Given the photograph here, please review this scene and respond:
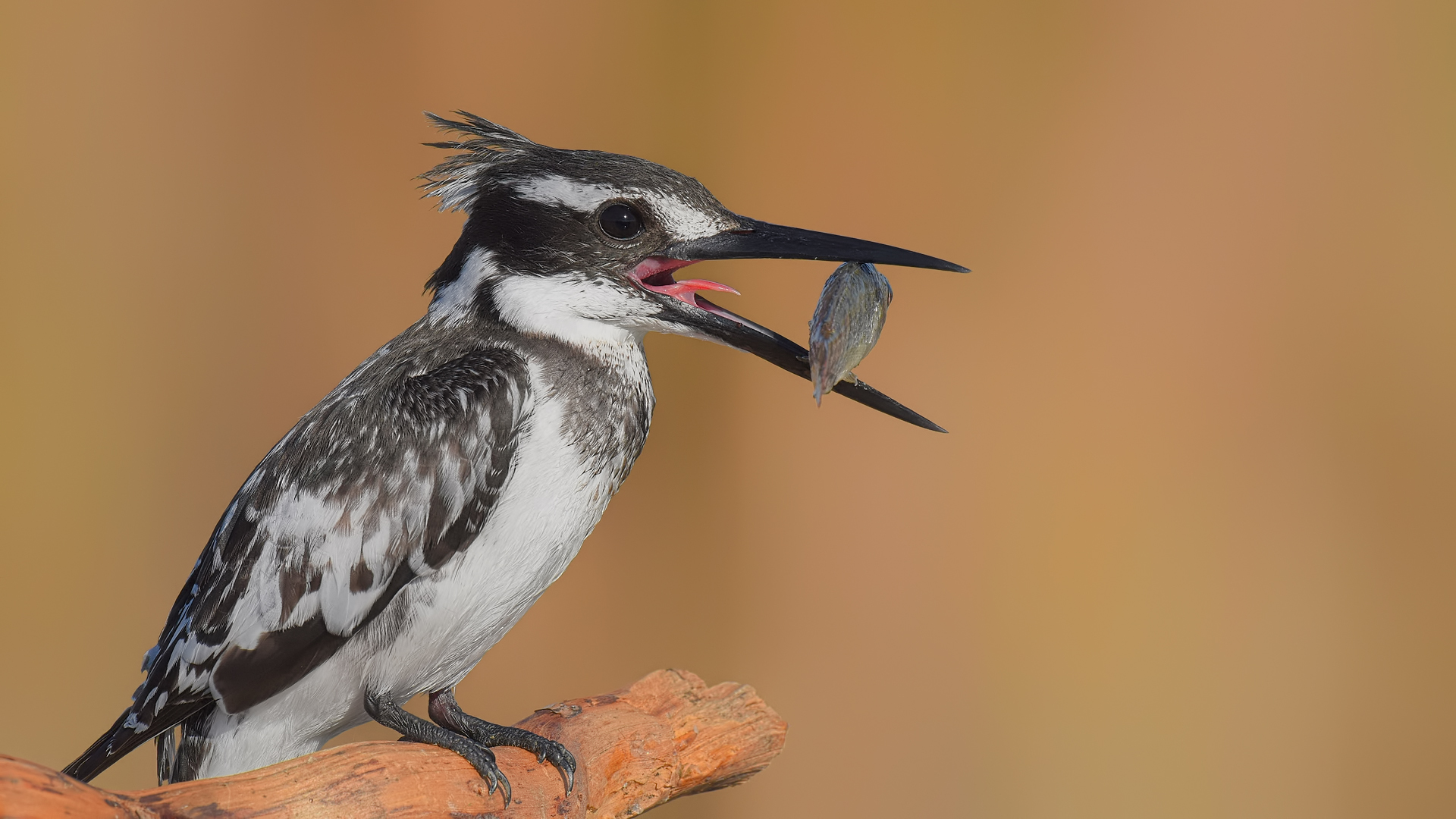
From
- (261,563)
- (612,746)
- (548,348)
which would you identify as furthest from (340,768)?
(548,348)

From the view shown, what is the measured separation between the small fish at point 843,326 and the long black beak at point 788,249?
0.20 feet

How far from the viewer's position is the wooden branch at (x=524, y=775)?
1.09 meters

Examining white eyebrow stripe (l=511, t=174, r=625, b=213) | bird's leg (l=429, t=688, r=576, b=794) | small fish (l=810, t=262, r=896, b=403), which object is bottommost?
bird's leg (l=429, t=688, r=576, b=794)

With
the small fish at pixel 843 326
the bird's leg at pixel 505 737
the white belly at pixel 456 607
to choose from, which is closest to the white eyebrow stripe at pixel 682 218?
the small fish at pixel 843 326

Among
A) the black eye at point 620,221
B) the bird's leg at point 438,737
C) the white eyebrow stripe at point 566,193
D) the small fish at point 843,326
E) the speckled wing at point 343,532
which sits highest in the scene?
the white eyebrow stripe at point 566,193

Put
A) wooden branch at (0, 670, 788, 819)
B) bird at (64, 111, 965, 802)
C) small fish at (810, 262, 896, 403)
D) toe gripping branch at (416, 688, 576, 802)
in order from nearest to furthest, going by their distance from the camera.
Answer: wooden branch at (0, 670, 788, 819)
small fish at (810, 262, 896, 403)
bird at (64, 111, 965, 802)
toe gripping branch at (416, 688, 576, 802)

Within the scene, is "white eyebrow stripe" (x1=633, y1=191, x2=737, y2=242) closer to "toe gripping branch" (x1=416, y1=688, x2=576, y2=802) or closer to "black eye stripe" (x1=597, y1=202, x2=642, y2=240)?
"black eye stripe" (x1=597, y1=202, x2=642, y2=240)

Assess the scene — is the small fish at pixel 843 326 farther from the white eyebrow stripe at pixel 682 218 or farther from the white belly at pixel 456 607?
the white belly at pixel 456 607

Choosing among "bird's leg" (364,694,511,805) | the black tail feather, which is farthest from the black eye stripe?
the black tail feather

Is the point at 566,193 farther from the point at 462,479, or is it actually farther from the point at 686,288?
the point at 462,479

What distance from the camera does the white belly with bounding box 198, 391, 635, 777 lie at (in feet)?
4.71

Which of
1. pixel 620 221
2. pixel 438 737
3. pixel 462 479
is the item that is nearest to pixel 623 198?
pixel 620 221

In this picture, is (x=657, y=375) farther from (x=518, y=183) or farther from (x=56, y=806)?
(x=56, y=806)

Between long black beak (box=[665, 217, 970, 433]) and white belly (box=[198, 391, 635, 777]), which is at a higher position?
long black beak (box=[665, 217, 970, 433])
